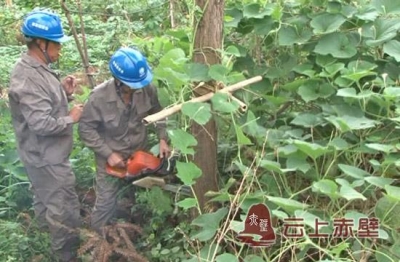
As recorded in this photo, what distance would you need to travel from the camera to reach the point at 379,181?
3.31m

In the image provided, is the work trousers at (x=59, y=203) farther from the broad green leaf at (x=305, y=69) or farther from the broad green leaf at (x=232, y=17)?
the broad green leaf at (x=305, y=69)

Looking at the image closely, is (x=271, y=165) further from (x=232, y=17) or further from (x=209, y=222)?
(x=232, y=17)

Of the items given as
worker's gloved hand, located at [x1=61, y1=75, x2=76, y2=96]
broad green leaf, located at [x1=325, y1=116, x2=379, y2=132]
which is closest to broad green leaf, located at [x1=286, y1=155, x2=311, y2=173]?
broad green leaf, located at [x1=325, y1=116, x2=379, y2=132]

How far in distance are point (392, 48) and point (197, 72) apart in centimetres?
124

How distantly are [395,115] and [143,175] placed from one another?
1.61 m

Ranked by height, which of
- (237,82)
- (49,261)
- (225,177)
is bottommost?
(49,261)


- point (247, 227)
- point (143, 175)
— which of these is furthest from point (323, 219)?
point (143, 175)

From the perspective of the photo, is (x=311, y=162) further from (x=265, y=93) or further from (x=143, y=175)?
(x=143, y=175)

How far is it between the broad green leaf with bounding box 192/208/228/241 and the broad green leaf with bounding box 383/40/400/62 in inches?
55.7

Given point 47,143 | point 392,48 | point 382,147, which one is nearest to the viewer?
point 382,147

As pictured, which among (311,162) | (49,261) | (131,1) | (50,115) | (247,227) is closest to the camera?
(247,227)

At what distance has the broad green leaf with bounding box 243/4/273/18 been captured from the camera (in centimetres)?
409

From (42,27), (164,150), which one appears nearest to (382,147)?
(164,150)

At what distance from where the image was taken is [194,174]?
11.6ft
